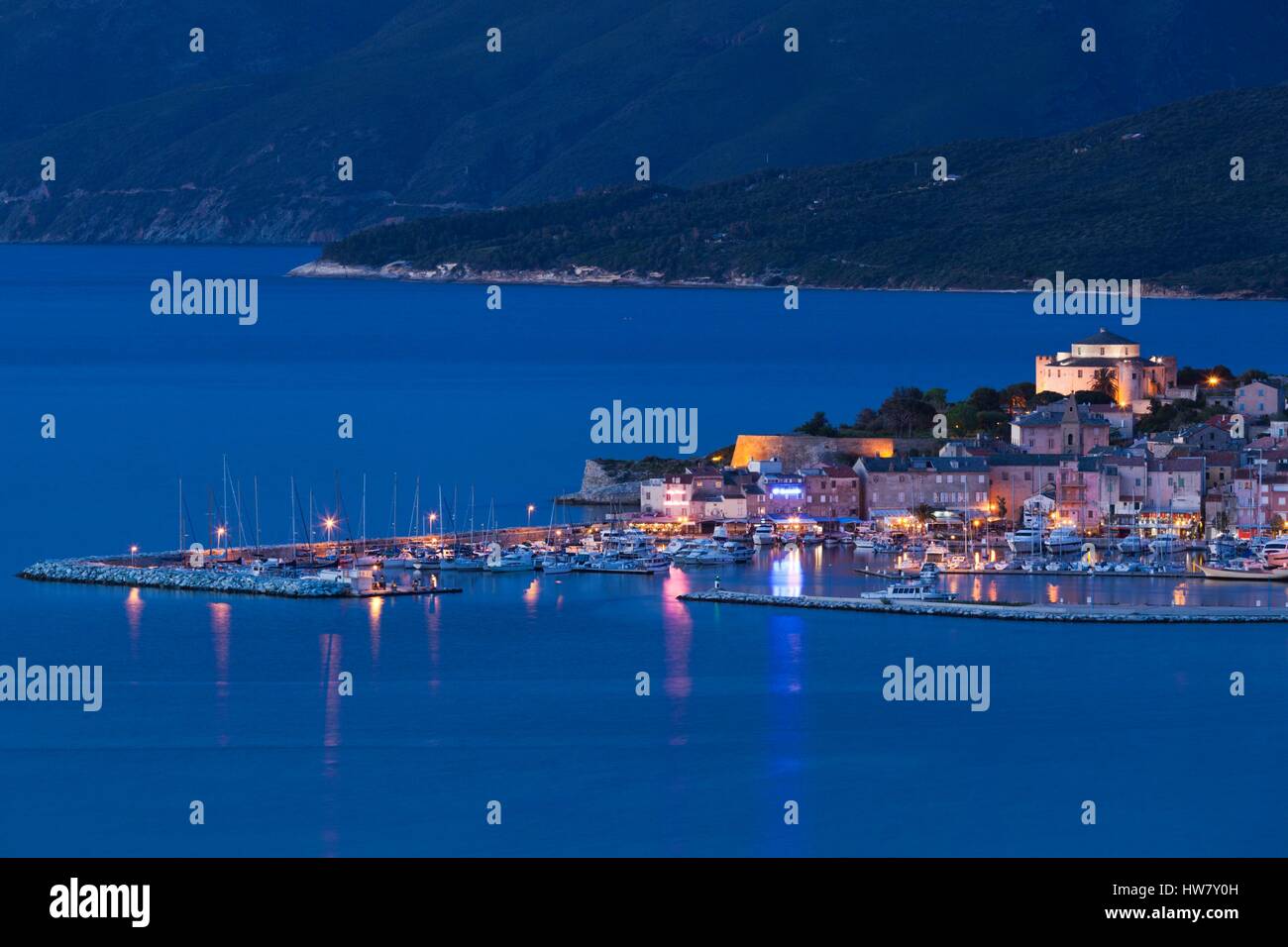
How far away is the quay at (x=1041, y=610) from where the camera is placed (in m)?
28.8

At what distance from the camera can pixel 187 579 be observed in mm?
31484

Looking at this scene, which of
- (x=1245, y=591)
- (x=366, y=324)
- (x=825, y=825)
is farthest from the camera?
(x=366, y=324)

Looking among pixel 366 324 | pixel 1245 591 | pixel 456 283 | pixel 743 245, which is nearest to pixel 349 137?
pixel 456 283

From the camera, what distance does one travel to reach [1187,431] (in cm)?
3969

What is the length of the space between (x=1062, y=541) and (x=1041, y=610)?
17.8 ft

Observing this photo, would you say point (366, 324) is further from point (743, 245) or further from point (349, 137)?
point (349, 137)

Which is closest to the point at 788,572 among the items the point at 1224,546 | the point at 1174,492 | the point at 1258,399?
the point at 1224,546

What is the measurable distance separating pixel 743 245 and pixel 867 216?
6.64 metres

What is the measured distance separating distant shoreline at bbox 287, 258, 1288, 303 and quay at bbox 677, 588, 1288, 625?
96946 mm

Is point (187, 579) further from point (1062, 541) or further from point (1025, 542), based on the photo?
point (1062, 541)

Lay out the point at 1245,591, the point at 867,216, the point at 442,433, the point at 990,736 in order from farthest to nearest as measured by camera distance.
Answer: the point at 867,216 → the point at 442,433 → the point at 1245,591 → the point at 990,736

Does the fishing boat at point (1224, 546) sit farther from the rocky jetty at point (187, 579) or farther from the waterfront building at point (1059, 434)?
the rocky jetty at point (187, 579)

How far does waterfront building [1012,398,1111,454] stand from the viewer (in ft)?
130

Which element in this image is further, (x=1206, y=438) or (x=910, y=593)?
(x=1206, y=438)
